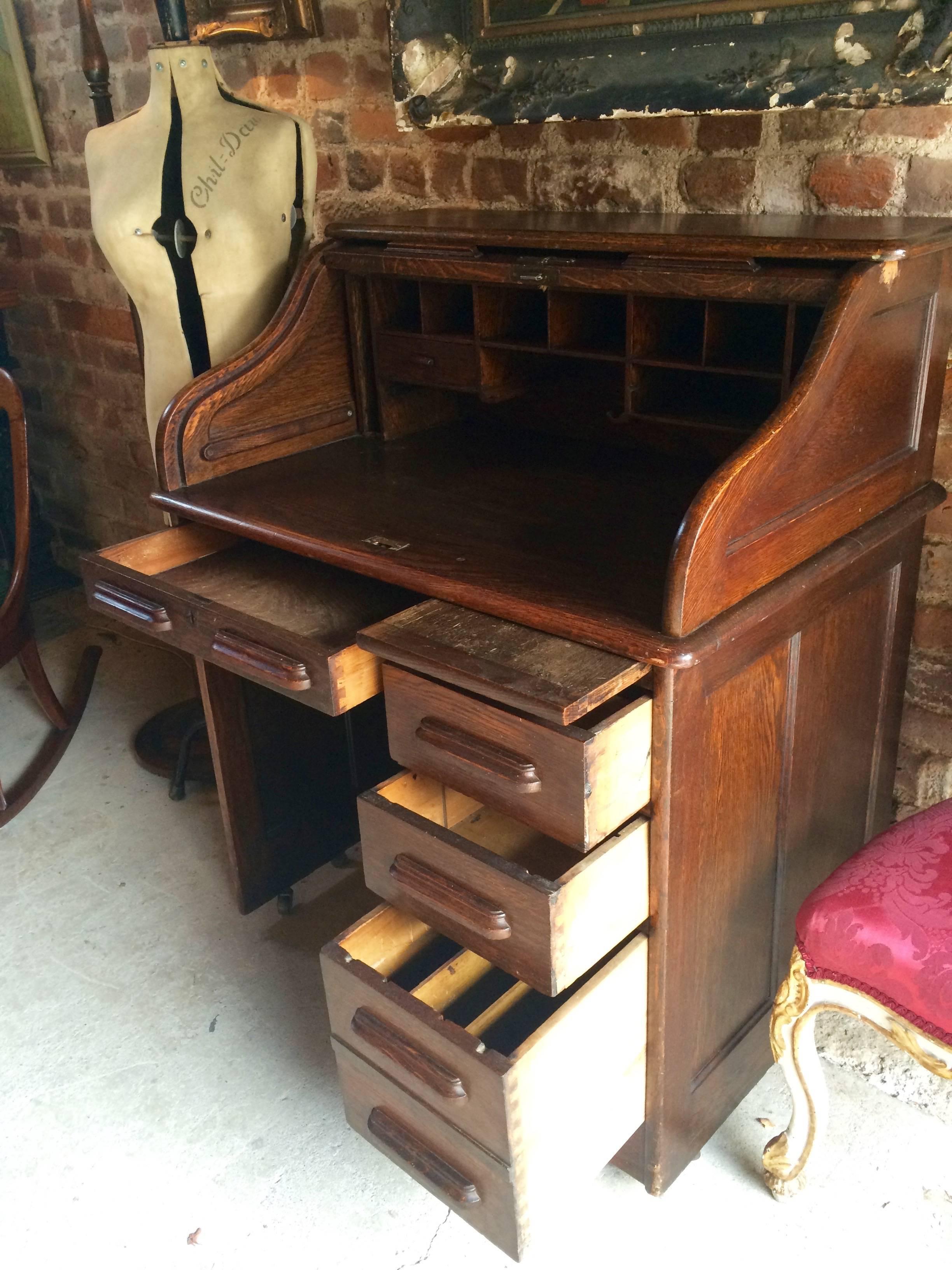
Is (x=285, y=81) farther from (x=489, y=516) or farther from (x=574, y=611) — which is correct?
(x=574, y=611)

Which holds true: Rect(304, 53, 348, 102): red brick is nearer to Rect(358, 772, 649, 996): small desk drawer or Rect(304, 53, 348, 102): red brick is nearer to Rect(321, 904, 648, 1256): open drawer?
Rect(358, 772, 649, 996): small desk drawer

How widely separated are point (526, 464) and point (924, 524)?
618 millimetres

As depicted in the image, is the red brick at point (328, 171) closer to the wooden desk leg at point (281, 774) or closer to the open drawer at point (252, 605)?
the open drawer at point (252, 605)

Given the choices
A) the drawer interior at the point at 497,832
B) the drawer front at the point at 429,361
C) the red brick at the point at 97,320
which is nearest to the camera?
the drawer interior at the point at 497,832

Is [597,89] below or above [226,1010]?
above

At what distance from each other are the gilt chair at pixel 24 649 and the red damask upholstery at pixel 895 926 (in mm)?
1881

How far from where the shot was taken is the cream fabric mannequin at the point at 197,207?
184cm

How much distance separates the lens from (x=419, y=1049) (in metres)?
1.31

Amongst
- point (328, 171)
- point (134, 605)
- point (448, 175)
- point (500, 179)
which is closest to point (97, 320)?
point (328, 171)

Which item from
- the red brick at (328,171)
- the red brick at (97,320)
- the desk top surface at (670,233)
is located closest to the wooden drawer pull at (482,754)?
the desk top surface at (670,233)

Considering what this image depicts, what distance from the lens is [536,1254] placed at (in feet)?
4.81

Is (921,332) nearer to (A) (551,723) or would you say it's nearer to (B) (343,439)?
(A) (551,723)

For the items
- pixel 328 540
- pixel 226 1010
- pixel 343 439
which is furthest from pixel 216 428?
pixel 226 1010

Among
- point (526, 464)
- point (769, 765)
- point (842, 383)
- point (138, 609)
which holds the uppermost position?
point (842, 383)
